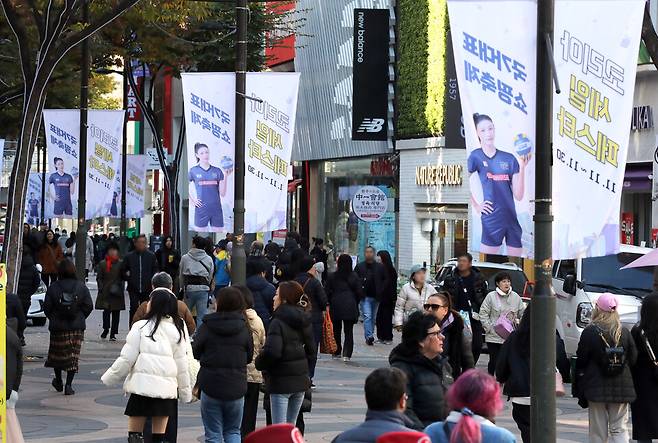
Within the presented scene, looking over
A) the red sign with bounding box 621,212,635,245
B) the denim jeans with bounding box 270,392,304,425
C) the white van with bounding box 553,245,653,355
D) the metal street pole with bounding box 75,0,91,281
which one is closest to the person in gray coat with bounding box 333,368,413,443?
the denim jeans with bounding box 270,392,304,425

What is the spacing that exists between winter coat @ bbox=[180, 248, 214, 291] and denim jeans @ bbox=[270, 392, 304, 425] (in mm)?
10690

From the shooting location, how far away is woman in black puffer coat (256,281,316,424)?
12.0m

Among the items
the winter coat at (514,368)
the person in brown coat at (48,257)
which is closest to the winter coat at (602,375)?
the winter coat at (514,368)

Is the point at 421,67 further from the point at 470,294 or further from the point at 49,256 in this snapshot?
the point at 470,294

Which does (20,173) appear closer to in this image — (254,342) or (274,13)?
(254,342)

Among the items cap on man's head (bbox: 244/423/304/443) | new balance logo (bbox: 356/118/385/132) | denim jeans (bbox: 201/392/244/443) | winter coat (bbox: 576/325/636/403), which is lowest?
denim jeans (bbox: 201/392/244/443)

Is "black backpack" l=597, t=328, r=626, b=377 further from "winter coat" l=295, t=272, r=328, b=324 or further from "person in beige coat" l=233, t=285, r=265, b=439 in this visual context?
"winter coat" l=295, t=272, r=328, b=324

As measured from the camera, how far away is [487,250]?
9.76 metres

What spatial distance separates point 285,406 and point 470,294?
8.61 meters

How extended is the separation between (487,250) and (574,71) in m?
1.36

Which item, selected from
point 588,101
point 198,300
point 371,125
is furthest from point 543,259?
point 371,125

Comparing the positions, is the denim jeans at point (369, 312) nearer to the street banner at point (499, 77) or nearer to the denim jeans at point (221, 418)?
the denim jeans at point (221, 418)

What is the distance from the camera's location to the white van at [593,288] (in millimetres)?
20312

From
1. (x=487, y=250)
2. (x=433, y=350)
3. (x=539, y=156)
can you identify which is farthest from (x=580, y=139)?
(x=433, y=350)
